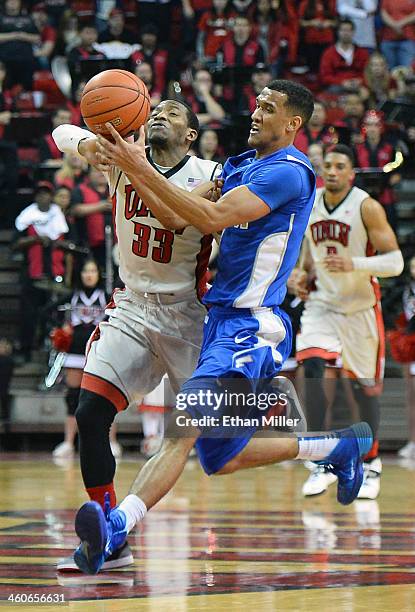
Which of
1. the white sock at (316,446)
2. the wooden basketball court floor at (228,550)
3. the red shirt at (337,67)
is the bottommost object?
the wooden basketball court floor at (228,550)

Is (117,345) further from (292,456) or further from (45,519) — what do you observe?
(45,519)

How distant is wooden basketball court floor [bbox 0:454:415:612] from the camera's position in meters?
5.00

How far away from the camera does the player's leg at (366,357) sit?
977 centimetres

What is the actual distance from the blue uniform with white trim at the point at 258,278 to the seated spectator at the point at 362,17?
38.8 feet

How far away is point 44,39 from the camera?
1722 cm

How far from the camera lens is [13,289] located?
14633 millimetres

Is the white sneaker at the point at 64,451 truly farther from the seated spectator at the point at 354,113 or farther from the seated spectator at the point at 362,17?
the seated spectator at the point at 362,17

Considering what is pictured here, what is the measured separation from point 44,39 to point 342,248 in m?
8.77

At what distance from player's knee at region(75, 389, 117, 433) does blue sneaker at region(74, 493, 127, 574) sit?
592 mm

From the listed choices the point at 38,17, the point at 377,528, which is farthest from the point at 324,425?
the point at 38,17

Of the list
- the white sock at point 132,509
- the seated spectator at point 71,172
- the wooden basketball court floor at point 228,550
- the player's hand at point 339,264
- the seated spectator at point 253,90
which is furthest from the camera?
the seated spectator at point 253,90

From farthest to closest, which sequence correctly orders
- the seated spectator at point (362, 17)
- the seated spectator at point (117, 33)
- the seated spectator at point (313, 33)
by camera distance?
the seated spectator at point (362, 17)
the seated spectator at point (313, 33)
the seated spectator at point (117, 33)

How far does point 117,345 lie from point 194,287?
483 mm

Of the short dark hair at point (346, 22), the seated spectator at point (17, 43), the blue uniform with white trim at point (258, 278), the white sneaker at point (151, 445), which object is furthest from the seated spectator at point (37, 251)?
the blue uniform with white trim at point (258, 278)
